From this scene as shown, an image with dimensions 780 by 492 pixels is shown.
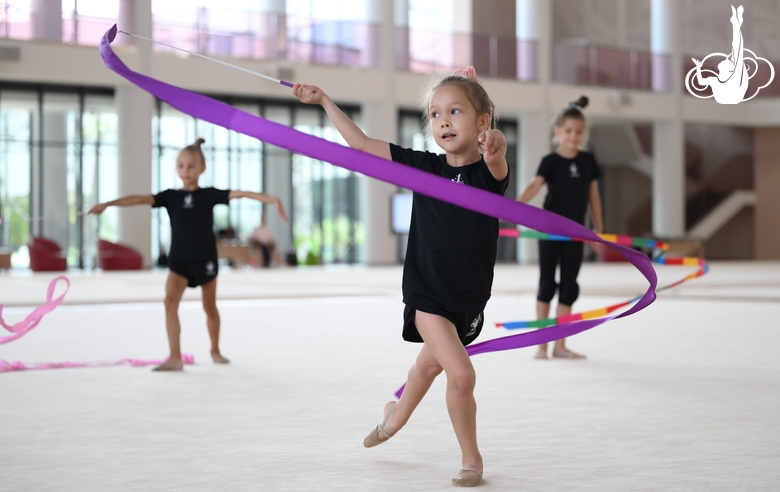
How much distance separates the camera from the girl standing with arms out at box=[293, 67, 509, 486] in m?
2.79

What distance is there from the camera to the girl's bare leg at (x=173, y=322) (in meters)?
5.20

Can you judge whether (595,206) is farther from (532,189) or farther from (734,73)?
(734,73)

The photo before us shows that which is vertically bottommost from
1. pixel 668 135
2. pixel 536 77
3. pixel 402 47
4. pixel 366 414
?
pixel 366 414

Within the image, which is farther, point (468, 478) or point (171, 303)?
point (171, 303)

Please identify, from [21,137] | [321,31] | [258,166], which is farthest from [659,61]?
[21,137]

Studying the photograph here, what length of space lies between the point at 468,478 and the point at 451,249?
2.38 ft

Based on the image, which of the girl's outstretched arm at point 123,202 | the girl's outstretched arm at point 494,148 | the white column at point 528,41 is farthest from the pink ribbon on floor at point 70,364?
the white column at point 528,41

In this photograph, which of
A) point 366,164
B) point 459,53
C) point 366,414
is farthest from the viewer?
point 459,53

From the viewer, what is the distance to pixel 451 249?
2.88 metres

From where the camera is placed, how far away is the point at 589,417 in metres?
3.74

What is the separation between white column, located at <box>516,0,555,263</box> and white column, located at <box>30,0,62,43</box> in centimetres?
1342

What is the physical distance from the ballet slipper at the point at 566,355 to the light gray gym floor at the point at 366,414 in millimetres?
86

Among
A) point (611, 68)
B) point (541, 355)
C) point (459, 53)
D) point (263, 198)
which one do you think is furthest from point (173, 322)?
point (611, 68)

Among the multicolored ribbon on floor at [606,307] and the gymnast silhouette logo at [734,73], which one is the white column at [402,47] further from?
the multicolored ribbon on floor at [606,307]
